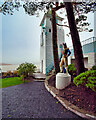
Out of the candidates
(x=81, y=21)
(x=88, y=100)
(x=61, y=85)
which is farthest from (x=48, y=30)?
(x=88, y=100)

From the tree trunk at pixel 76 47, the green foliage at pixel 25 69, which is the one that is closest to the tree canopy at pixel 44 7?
the tree trunk at pixel 76 47

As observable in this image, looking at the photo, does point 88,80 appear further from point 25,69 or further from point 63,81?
point 25,69

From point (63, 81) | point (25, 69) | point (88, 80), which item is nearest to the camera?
point (88, 80)

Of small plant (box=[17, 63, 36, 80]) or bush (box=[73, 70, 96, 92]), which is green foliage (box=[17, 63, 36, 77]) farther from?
bush (box=[73, 70, 96, 92])

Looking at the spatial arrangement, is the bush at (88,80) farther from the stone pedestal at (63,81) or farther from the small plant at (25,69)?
the small plant at (25,69)

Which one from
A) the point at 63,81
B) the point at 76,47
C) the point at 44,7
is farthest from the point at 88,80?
the point at 44,7

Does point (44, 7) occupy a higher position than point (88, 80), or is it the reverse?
point (44, 7)

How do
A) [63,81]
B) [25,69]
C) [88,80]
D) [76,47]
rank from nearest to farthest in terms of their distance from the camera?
[88,80], [63,81], [76,47], [25,69]

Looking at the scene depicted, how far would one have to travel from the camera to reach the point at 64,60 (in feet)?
12.5

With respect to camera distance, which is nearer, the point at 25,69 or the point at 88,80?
the point at 88,80

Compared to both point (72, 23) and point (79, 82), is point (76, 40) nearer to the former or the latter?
point (72, 23)

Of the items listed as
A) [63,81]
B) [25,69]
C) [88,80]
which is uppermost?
[25,69]

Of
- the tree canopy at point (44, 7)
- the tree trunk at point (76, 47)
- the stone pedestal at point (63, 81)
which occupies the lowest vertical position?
the stone pedestal at point (63, 81)

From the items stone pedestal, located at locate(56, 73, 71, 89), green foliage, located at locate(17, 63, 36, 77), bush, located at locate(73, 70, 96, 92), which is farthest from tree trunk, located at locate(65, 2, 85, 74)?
green foliage, located at locate(17, 63, 36, 77)
